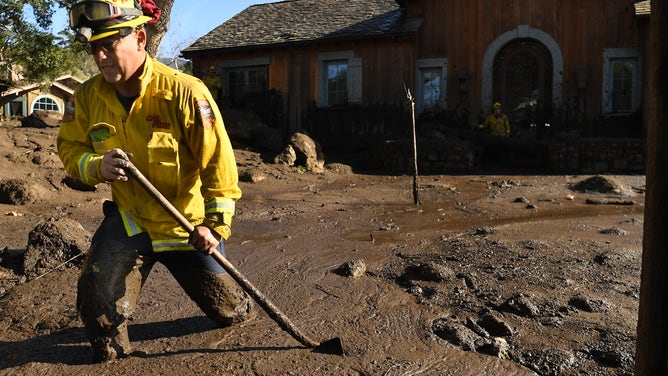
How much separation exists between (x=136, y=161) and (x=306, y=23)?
1688 centimetres

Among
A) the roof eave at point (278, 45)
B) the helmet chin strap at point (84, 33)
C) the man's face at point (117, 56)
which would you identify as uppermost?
the roof eave at point (278, 45)

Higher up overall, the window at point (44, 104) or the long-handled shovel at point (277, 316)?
the window at point (44, 104)

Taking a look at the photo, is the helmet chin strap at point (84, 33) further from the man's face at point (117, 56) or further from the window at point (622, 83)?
the window at point (622, 83)

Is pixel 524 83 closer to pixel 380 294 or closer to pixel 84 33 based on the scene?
pixel 380 294

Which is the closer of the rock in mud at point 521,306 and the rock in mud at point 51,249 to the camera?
the rock in mud at point 521,306

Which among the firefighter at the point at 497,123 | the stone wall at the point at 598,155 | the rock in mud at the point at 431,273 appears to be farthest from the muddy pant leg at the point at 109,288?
the firefighter at the point at 497,123

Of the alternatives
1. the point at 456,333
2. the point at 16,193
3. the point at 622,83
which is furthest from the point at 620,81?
the point at 16,193

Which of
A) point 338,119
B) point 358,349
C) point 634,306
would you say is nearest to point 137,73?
point 358,349

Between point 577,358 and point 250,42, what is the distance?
55.5 ft

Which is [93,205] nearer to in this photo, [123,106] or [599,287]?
[123,106]

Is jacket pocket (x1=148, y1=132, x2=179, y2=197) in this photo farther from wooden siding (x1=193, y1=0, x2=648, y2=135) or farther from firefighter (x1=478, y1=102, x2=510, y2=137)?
wooden siding (x1=193, y1=0, x2=648, y2=135)

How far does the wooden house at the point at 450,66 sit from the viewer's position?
15180 mm

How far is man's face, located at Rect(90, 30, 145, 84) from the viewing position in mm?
3129

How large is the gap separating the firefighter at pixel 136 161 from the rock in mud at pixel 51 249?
2143mm
